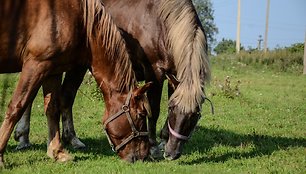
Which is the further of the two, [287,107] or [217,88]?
[217,88]

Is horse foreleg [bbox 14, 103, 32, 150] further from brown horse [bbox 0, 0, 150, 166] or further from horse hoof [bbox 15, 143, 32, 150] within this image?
brown horse [bbox 0, 0, 150, 166]

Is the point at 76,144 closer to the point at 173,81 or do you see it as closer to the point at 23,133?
the point at 23,133

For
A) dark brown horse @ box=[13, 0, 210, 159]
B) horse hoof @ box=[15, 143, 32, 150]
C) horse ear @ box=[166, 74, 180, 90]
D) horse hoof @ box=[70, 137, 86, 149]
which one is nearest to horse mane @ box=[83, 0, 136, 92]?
horse ear @ box=[166, 74, 180, 90]

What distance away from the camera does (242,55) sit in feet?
92.4

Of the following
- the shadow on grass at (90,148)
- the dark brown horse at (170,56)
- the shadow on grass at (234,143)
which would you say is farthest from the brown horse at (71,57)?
the shadow on grass at (234,143)

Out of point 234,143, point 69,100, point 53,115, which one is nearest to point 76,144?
point 69,100

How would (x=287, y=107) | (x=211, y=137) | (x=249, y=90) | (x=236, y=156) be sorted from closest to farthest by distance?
(x=236, y=156)
(x=211, y=137)
(x=287, y=107)
(x=249, y=90)

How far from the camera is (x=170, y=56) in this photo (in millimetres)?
6180

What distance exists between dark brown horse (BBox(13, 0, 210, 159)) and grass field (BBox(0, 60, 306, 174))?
0.51m

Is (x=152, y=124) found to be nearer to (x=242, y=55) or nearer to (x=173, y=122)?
(x=173, y=122)

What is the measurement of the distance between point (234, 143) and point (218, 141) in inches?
11.1

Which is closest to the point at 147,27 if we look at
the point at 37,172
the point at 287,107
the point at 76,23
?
the point at 76,23

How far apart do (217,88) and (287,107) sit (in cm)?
276

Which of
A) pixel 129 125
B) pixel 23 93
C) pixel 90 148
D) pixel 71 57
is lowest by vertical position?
pixel 90 148
